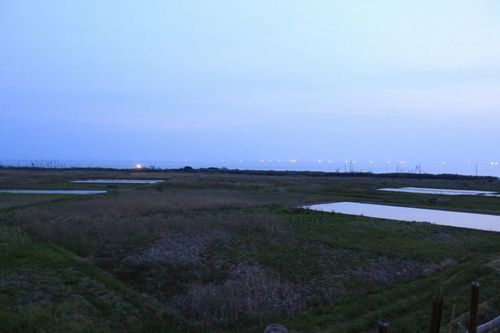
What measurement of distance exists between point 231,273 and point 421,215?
18702 mm

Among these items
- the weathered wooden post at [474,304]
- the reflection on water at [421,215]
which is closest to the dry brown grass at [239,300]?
the weathered wooden post at [474,304]

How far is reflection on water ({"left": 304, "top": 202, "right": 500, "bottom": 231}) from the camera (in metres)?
22.3

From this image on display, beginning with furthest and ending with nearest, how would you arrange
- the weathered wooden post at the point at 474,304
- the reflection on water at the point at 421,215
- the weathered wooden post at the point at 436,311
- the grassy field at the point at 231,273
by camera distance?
the reflection on water at the point at 421,215, the grassy field at the point at 231,273, the weathered wooden post at the point at 474,304, the weathered wooden post at the point at 436,311

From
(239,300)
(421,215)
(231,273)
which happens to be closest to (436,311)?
(239,300)

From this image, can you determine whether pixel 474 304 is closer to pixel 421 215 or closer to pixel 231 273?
pixel 231 273

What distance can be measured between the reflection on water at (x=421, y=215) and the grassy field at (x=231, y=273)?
10.5ft

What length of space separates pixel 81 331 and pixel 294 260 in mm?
7306

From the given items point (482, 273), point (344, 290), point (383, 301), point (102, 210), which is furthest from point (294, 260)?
point (102, 210)

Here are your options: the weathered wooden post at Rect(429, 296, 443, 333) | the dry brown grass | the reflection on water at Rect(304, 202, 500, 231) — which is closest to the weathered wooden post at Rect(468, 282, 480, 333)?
the weathered wooden post at Rect(429, 296, 443, 333)

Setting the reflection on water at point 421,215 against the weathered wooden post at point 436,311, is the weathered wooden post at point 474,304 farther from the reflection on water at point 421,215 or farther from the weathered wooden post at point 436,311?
the reflection on water at point 421,215

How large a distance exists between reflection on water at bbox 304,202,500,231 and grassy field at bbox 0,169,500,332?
3196 millimetres

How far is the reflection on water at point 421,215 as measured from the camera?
877 inches

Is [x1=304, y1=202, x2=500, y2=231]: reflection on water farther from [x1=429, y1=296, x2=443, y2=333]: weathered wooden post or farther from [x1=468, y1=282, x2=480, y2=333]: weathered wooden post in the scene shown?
[x1=429, y1=296, x2=443, y2=333]: weathered wooden post

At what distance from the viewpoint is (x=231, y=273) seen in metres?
11.1
